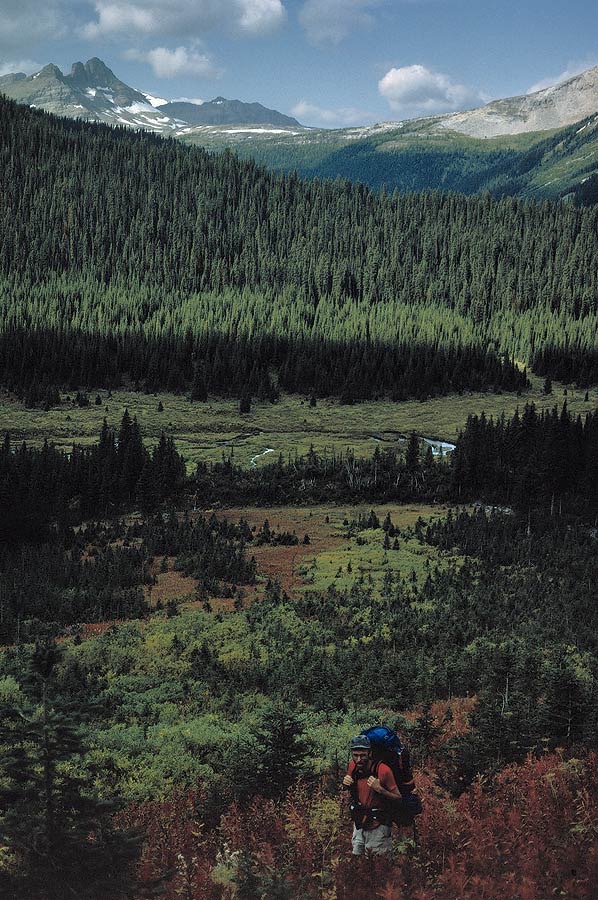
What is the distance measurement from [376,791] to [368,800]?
37cm

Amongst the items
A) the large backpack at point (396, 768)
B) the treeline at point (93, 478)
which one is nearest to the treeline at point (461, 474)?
the treeline at point (93, 478)

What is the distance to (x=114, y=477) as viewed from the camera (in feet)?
333

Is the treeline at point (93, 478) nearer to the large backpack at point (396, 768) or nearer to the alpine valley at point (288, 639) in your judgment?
the alpine valley at point (288, 639)

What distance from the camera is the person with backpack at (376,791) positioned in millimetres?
11781

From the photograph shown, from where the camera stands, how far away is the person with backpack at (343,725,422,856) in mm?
11781

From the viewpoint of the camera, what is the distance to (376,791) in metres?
11.7

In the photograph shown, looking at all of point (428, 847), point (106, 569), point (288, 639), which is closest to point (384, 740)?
point (428, 847)

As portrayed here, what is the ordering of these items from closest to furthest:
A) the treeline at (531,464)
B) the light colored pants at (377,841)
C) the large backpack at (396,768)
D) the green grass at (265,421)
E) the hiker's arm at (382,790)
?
the hiker's arm at (382,790) → the large backpack at (396,768) → the light colored pants at (377,841) → the treeline at (531,464) → the green grass at (265,421)

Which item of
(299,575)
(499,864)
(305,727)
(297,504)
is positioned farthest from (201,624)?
(297,504)

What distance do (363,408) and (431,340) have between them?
134ft

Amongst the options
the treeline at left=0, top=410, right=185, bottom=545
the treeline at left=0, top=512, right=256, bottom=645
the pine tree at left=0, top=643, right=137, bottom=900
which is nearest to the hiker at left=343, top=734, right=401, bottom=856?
the pine tree at left=0, top=643, right=137, bottom=900

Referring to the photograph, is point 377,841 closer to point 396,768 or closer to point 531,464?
point 396,768

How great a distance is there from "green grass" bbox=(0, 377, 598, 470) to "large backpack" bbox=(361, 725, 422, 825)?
106m

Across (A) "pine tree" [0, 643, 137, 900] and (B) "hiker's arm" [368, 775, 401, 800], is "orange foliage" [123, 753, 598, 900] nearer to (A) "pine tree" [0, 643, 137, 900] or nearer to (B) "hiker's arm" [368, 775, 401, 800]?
(A) "pine tree" [0, 643, 137, 900]
